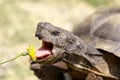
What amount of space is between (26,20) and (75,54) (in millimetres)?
4022

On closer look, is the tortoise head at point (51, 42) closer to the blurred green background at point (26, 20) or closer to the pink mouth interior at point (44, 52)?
the pink mouth interior at point (44, 52)

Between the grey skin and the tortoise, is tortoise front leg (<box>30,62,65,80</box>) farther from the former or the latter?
the grey skin

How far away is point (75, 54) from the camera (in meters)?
4.59

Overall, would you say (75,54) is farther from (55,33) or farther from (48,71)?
(48,71)

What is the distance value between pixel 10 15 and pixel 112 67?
3991mm

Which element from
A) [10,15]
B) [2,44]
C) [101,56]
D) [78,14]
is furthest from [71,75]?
[78,14]

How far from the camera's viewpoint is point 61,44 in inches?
176

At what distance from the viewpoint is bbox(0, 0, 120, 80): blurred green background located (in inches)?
272

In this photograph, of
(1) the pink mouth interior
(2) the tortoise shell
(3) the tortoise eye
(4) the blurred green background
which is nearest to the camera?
(1) the pink mouth interior

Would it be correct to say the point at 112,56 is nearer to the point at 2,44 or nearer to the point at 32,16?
the point at 2,44

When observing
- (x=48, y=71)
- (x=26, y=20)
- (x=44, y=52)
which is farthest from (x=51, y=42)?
(x=26, y=20)

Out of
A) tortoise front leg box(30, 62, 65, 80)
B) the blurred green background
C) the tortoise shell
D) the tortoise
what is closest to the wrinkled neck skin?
the tortoise

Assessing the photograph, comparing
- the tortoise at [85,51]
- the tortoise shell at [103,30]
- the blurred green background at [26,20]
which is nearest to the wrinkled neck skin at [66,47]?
the tortoise at [85,51]

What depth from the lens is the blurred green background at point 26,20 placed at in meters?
6.91
